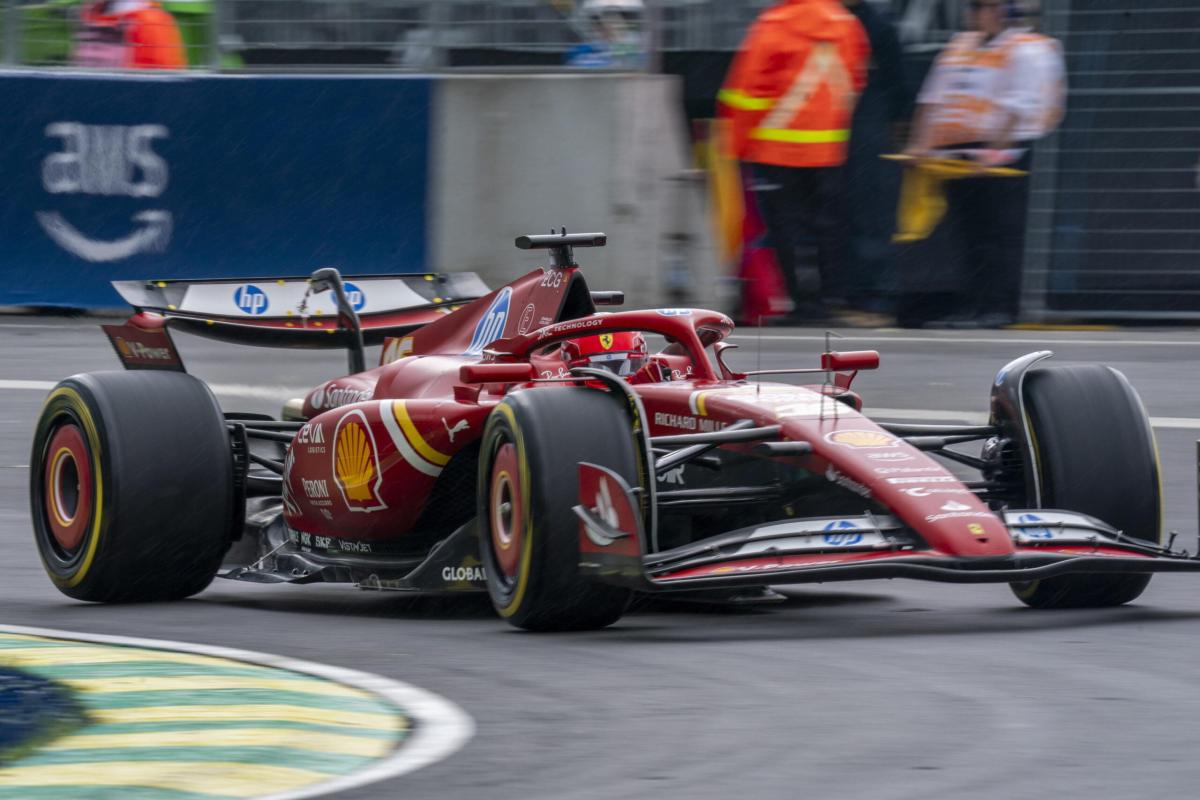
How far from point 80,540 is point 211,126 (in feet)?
29.9

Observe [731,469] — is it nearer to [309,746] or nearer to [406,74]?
[309,746]

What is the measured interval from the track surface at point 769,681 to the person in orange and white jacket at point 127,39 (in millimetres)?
8003

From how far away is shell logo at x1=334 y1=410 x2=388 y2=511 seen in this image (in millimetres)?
7566

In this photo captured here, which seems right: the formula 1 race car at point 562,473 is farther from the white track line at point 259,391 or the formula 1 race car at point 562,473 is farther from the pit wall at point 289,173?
the pit wall at point 289,173

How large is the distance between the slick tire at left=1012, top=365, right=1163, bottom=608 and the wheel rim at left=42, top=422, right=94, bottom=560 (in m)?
3.34

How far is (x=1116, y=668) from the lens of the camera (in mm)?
5828

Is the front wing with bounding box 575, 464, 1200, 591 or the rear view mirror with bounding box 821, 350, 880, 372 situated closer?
the front wing with bounding box 575, 464, 1200, 591

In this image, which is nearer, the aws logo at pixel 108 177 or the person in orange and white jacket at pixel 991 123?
the person in orange and white jacket at pixel 991 123

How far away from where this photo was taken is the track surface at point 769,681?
4562 millimetres

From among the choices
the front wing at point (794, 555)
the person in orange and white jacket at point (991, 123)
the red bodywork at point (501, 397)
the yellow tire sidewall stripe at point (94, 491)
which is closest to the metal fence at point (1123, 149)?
the person in orange and white jacket at point (991, 123)

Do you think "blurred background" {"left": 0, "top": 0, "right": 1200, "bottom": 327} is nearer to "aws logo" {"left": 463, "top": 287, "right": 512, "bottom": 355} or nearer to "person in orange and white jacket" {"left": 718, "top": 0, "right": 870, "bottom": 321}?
"person in orange and white jacket" {"left": 718, "top": 0, "right": 870, "bottom": 321}

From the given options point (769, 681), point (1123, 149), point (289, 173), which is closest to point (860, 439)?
point (769, 681)

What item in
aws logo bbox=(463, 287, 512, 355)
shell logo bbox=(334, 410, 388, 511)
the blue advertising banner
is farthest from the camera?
the blue advertising banner

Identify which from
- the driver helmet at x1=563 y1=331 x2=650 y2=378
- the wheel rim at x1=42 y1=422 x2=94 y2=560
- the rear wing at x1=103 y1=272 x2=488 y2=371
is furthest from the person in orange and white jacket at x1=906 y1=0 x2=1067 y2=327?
the wheel rim at x1=42 y1=422 x2=94 y2=560
